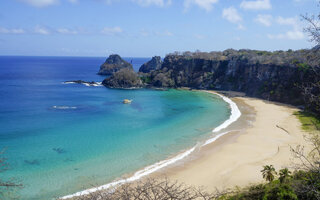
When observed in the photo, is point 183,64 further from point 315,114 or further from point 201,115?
point 315,114

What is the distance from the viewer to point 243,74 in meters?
66.3

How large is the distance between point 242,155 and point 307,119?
719 inches

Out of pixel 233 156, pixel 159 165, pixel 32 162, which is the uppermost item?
pixel 233 156

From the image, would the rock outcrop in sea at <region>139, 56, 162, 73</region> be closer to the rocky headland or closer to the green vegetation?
the rocky headland

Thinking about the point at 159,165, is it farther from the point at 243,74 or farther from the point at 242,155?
the point at 243,74

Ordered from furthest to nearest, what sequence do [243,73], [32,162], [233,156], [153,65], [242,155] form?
[153,65], [243,73], [242,155], [233,156], [32,162]

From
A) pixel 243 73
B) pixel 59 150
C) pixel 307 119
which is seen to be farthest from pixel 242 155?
pixel 243 73

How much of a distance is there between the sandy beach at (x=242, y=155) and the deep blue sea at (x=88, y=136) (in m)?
2.91

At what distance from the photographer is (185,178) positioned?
19.9 meters

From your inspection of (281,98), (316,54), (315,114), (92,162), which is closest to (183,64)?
(281,98)

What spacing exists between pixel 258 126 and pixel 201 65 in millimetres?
45465

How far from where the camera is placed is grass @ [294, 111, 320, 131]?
31.8 meters

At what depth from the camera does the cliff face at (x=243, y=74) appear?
51.3 m

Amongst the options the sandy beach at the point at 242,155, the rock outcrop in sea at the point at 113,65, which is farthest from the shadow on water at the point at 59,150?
the rock outcrop in sea at the point at 113,65
